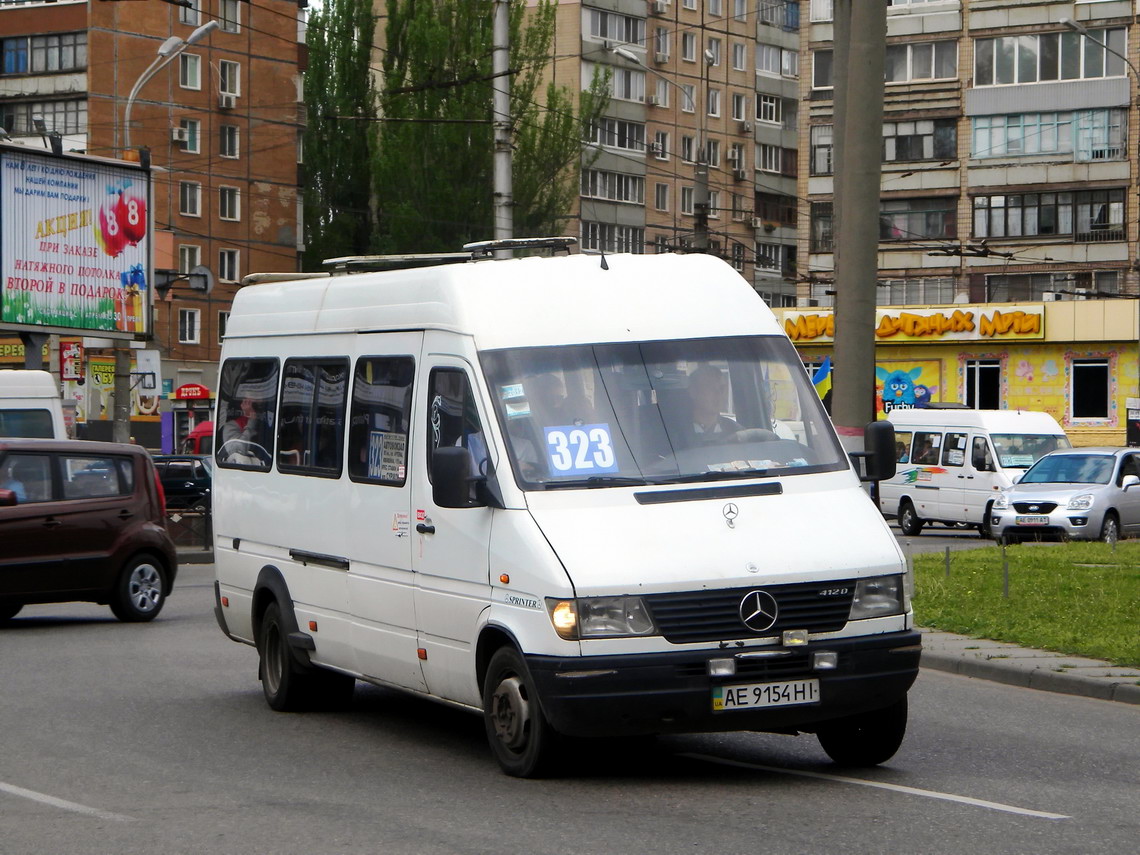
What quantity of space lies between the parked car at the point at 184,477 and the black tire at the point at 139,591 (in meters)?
17.9

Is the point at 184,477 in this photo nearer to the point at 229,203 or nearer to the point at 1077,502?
the point at 1077,502

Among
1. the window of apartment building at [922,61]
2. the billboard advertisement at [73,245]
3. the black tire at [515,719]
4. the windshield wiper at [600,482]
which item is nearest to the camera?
the black tire at [515,719]

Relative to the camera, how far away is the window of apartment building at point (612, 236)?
85.6 metres

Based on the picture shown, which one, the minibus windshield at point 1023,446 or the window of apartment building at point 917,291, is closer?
the minibus windshield at point 1023,446

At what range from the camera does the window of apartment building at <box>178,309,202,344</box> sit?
75.3 metres

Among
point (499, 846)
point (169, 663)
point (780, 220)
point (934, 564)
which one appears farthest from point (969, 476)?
point (780, 220)

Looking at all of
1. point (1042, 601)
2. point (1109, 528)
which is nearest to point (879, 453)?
point (1042, 601)

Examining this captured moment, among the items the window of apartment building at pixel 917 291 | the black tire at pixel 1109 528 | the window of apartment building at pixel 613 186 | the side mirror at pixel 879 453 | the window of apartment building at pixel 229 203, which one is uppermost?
the window of apartment building at pixel 613 186

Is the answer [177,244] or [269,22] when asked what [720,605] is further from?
[269,22]

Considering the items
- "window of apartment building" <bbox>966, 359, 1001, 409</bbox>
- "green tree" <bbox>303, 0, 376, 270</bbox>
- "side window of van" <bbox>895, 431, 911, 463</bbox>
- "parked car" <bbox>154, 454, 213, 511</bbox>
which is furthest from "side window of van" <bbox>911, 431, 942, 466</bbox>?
"green tree" <bbox>303, 0, 376, 270</bbox>

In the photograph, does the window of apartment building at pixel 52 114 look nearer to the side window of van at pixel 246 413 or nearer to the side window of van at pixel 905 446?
the side window of van at pixel 905 446

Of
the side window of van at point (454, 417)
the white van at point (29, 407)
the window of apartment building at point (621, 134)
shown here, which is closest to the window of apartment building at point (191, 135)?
the window of apartment building at point (621, 134)

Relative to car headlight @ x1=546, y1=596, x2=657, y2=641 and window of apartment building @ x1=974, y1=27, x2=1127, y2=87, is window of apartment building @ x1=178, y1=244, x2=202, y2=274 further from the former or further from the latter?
car headlight @ x1=546, y1=596, x2=657, y2=641

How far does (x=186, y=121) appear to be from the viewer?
75000mm
